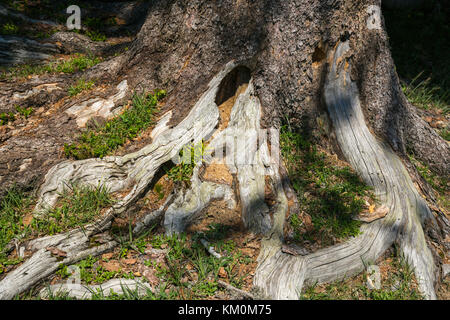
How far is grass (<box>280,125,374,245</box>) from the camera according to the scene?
3.74 metres

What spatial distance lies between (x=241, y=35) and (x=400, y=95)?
233 centimetres

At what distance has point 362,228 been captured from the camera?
3.76 meters

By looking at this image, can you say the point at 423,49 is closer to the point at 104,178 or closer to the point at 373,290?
the point at 373,290

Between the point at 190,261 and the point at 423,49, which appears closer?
the point at 190,261

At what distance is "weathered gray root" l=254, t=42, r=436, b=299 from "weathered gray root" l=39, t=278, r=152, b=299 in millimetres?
1125

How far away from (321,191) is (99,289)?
2.60m

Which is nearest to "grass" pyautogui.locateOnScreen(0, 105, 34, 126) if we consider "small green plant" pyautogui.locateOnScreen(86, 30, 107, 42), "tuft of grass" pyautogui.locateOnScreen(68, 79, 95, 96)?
"tuft of grass" pyautogui.locateOnScreen(68, 79, 95, 96)

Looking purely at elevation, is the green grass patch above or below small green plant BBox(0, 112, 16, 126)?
above

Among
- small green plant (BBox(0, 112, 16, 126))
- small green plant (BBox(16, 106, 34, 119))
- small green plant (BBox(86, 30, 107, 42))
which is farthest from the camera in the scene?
small green plant (BBox(86, 30, 107, 42))

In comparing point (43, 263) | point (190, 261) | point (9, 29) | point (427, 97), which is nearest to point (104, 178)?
point (43, 263)

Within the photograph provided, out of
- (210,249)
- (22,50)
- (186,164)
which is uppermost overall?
(22,50)

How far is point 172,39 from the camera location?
4.43 metres

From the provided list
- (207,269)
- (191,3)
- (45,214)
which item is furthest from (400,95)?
(45,214)

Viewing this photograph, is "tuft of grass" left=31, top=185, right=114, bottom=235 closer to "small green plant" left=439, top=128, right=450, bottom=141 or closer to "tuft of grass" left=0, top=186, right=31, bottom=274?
"tuft of grass" left=0, top=186, right=31, bottom=274
